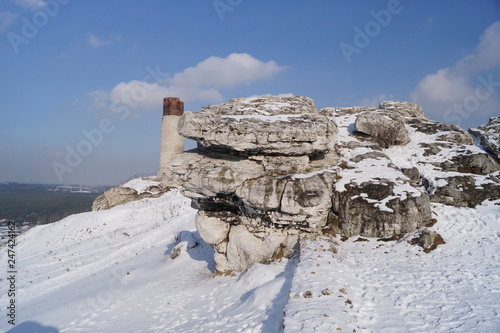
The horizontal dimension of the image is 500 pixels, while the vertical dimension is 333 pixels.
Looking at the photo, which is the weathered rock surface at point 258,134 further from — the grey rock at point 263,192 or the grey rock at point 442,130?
the grey rock at point 442,130

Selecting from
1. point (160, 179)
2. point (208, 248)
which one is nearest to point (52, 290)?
point (208, 248)

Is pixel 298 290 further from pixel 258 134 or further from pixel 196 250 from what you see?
pixel 196 250

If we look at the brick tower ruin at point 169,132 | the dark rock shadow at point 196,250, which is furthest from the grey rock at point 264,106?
the brick tower ruin at point 169,132

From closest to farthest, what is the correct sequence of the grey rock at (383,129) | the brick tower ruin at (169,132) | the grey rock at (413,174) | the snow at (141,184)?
the grey rock at (413,174) < the grey rock at (383,129) < the snow at (141,184) < the brick tower ruin at (169,132)

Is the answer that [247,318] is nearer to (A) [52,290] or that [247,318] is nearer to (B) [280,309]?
(B) [280,309]

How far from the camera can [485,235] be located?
33.4 feet

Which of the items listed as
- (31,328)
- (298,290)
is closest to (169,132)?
(31,328)

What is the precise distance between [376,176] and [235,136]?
247 inches

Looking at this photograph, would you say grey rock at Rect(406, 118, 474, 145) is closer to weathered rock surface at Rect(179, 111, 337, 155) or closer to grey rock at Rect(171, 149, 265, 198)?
weathered rock surface at Rect(179, 111, 337, 155)

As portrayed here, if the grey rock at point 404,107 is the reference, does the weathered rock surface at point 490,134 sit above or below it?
below

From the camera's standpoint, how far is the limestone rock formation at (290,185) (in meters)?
11.1

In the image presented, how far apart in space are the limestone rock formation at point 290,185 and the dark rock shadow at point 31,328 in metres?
6.18

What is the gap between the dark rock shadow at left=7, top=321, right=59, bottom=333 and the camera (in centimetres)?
963

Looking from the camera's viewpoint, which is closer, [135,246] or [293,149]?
[293,149]
